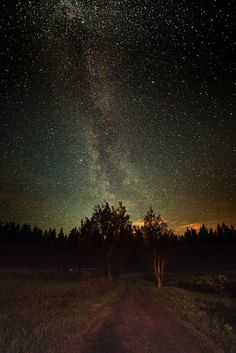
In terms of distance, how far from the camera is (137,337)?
11281mm

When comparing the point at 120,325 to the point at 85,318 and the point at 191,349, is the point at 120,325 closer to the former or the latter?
the point at 85,318

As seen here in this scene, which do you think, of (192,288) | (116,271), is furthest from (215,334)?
(116,271)

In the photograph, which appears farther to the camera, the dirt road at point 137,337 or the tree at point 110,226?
the tree at point 110,226

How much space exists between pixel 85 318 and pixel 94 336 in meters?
3.74

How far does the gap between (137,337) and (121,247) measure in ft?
144

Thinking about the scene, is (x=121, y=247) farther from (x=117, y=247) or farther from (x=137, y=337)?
(x=137, y=337)

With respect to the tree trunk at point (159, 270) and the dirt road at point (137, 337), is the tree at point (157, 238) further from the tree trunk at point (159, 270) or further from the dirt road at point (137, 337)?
the dirt road at point (137, 337)

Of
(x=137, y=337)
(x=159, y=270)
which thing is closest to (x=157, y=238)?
(x=159, y=270)

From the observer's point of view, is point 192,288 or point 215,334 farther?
point 192,288

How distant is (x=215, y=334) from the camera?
12.1 metres

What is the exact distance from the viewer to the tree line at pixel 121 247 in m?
50.7

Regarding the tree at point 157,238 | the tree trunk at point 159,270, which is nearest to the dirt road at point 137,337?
the tree trunk at point 159,270

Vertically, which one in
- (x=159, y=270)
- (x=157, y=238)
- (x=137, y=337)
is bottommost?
(x=137, y=337)

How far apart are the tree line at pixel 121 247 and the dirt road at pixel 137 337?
33174 mm
